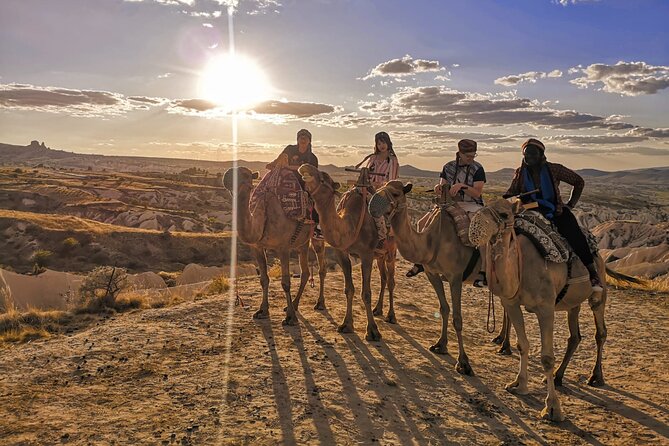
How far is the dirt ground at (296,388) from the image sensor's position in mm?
5328

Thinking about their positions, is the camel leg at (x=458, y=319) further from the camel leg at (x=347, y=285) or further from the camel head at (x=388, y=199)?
the camel leg at (x=347, y=285)

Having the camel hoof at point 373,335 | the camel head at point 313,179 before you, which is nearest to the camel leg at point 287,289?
the camel hoof at point 373,335

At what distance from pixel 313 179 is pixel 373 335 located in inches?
118

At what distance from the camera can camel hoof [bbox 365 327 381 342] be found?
338 inches

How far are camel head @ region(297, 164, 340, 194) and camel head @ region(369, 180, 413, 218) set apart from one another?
1.04 m

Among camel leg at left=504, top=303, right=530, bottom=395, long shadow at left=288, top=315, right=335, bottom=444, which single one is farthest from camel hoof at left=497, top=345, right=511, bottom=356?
long shadow at left=288, top=315, right=335, bottom=444

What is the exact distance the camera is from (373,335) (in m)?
8.59

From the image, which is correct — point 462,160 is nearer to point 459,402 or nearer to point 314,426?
point 459,402

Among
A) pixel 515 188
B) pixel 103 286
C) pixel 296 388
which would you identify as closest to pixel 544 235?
pixel 515 188

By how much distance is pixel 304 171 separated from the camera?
25.4ft

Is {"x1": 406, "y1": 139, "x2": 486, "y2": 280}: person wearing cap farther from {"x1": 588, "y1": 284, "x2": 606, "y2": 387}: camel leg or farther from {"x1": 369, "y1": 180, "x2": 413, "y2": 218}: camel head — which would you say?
{"x1": 588, "y1": 284, "x2": 606, "y2": 387}: camel leg

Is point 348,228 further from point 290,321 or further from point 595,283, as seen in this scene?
point 595,283

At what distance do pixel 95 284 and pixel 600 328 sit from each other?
35.3 feet

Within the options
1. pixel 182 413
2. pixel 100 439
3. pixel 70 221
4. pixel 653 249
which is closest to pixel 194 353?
pixel 182 413
